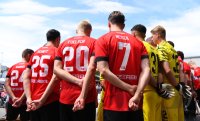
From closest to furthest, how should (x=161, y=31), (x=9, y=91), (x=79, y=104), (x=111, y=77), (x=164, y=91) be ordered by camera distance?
(x=111, y=77), (x=79, y=104), (x=164, y=91), (x=161, y=31), (x=9, y=91)

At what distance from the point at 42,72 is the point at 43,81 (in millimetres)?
145

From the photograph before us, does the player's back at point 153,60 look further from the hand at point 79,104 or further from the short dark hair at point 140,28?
the hand at point 79,104

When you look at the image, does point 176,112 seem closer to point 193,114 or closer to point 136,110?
point 136,110

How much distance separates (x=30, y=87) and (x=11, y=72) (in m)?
2.21

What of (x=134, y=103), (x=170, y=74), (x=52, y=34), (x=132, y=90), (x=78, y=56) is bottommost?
(x=134, y=103)

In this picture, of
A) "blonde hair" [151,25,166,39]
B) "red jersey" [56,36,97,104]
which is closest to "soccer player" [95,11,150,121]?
"red jersey" [56,36,97,104]

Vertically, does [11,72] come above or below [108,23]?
below

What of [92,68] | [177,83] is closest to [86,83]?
[92,68]

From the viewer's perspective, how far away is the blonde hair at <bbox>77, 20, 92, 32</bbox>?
532 centimetres

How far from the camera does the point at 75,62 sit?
5.04m

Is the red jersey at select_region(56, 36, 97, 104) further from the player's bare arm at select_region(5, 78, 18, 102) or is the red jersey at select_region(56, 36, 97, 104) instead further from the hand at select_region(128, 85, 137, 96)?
the player's bare arm at select_region(5, 78, 18, 102)

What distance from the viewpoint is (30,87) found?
6.04 metres

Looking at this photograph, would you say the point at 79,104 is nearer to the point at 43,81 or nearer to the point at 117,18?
the point at 117,18

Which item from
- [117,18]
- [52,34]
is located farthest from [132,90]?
[52,34]
